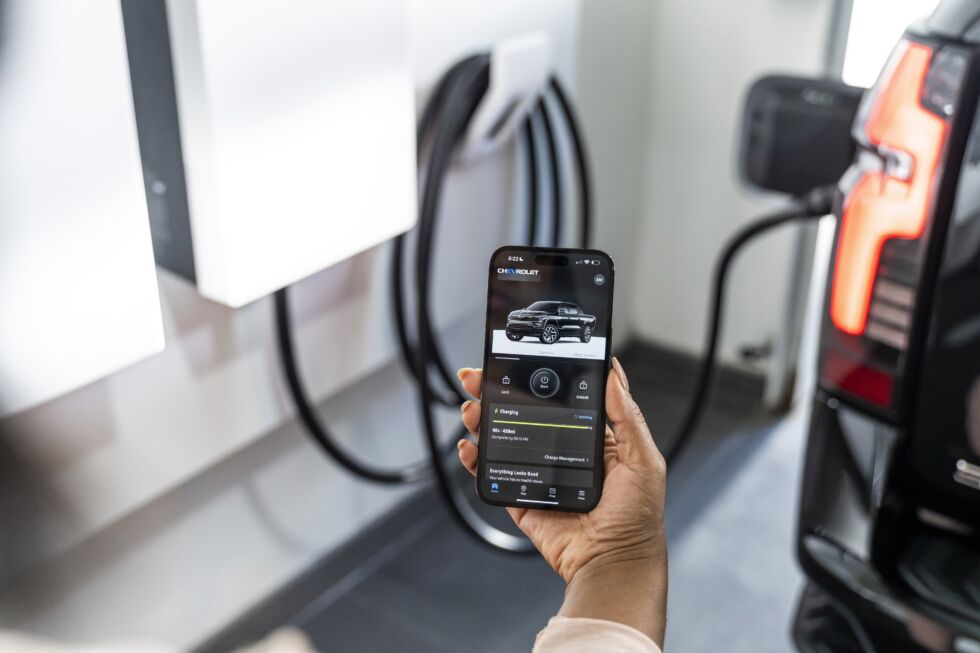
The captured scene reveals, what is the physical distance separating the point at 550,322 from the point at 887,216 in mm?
550

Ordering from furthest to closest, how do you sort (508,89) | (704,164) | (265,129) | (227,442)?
(704,164) < (508,89) < (227,442) < (265,129)

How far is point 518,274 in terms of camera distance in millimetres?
707

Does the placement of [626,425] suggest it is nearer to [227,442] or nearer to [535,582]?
[227,442]

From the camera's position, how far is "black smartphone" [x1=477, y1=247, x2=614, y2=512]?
71cm

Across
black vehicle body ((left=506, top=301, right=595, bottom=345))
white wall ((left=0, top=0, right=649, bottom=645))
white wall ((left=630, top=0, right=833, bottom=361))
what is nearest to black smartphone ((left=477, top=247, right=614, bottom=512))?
black vehicle body ((left=506, top=301, right=595, bottom=345))

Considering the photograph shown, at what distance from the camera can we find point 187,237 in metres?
1.12

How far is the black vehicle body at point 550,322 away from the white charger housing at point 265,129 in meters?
0.44

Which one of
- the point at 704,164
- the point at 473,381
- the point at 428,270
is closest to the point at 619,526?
the point at 473,381

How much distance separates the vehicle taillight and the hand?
477 mm

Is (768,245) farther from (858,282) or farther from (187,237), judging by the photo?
(187,237)

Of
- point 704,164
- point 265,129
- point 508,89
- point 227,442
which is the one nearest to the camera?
point 265,129

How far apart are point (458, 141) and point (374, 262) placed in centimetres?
23

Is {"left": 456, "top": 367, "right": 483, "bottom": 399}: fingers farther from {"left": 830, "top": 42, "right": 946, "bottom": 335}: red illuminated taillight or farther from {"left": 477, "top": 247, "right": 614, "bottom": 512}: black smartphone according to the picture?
{"left": 830, "top": 42, "right": 946, "bottom": 335}: red illuminated taillight

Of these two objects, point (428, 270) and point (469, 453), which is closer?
point (469, 453)
